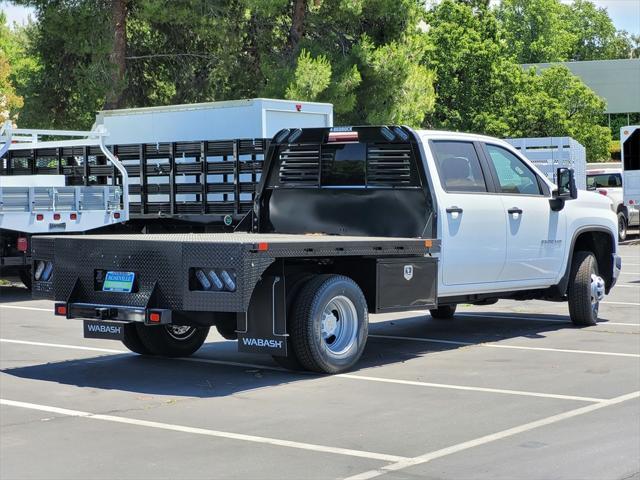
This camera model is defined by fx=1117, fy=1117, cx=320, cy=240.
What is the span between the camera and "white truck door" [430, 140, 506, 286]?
1083 centimetres

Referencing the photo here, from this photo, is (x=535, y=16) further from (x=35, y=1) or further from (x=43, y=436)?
(x=43, y=436)

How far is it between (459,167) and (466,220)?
1.89ft

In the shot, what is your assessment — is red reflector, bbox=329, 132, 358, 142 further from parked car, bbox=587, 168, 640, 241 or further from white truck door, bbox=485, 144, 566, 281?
parked car, bbox=587, 168, 640, 241

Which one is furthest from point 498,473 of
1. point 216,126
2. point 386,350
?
point 216,126

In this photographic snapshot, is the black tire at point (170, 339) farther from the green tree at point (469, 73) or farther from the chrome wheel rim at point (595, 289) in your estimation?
the green tree at point (469, 73)

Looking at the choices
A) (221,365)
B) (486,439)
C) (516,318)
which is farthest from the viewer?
(516,318)

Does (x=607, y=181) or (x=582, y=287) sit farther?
(x=607, y=181)

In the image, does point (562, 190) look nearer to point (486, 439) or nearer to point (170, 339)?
point (170, 339)

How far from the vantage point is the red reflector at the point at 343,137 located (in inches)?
439

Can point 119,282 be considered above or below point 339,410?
above

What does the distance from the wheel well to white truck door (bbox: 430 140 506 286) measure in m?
2.15

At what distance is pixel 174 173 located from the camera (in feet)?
62.1

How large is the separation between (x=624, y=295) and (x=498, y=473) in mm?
11334

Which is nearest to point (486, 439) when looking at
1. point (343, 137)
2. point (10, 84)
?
point (343, 137)
